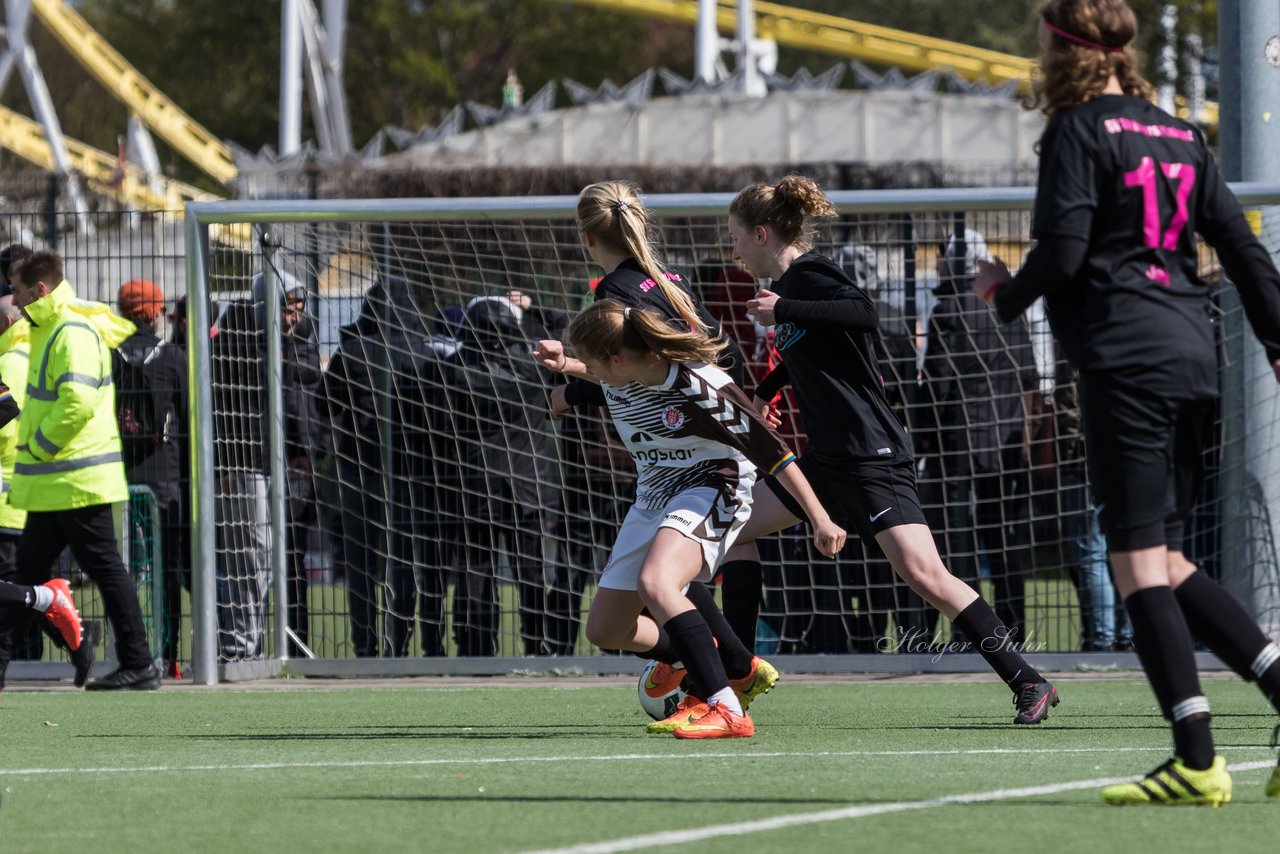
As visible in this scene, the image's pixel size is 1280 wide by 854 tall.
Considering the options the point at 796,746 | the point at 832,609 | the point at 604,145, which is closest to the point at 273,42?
the point at 604,145

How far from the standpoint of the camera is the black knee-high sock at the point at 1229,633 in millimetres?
4816

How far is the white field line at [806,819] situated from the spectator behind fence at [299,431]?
5.88 m

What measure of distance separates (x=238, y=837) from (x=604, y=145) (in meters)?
31.2

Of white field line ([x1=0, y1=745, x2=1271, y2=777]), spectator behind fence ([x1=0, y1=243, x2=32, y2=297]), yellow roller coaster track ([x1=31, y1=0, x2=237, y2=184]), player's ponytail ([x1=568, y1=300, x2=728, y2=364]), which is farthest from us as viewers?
yellow roller coaster track ([x1=31, y1=0, x2=237, y2=184])

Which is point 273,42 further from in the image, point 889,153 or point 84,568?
point 84,568

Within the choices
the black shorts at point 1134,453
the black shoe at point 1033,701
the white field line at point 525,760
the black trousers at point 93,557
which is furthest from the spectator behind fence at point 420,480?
the black shorts at point 1134,453

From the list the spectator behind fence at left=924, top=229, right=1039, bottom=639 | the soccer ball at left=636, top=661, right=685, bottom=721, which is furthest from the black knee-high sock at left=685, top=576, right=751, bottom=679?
the spectator behind fence at left=924, top=229, right=1039, bottom=639

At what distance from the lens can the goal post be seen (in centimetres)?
990

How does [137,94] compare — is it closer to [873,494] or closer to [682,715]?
[873,494]

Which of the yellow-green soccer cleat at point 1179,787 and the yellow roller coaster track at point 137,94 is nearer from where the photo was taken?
the yellow-green soccer cleat at point 1179,787

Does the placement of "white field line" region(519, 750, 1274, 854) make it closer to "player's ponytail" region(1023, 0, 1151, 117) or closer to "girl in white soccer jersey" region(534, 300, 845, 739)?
"girl in white soccer jersey" region(534, 300, 845, 739)

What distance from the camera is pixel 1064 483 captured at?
33.9 feet

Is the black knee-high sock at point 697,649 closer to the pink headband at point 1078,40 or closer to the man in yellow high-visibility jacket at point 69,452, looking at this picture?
the pink headband at point 1078,40

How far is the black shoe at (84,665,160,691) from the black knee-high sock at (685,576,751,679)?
11.5 feet
